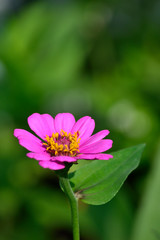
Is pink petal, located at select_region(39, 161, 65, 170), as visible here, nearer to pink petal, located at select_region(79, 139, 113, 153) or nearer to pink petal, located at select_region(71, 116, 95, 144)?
pink petal, located at select_region(79, 139, 113, 153)

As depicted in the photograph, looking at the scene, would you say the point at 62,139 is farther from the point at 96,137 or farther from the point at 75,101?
the point at 75,101

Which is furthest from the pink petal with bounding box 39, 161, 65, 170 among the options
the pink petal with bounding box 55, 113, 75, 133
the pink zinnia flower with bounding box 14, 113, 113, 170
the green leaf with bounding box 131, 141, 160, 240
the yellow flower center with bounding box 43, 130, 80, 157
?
the green leaf with bounding box 131, 141, 160, 240

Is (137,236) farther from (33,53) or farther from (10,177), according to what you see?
(33,53)

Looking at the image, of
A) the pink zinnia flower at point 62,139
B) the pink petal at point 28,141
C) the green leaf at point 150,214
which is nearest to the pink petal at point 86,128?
the pink zinnia flower at point 62,139

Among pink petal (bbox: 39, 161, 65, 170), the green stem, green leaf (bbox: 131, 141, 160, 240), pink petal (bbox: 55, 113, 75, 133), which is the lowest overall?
green leaf (bbox: 131, 141, 160, 240)

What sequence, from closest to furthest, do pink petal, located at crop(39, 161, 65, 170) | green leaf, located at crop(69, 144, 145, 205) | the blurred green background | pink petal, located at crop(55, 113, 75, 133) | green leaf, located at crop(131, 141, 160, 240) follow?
pink petal, located at crop(39, 161, 65, 170) → green leaf, located at crop(69, 144, 145, 205) → pink petal, located at crop(55, 113, 75, 133) → green leaf, located at crop(131, 141, 160, 240) → the blurred green background

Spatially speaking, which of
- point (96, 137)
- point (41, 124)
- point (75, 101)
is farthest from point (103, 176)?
point (75, 101)

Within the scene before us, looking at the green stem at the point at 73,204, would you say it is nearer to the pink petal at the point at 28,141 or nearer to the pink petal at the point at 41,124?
the pink petal at the point at 28,141
